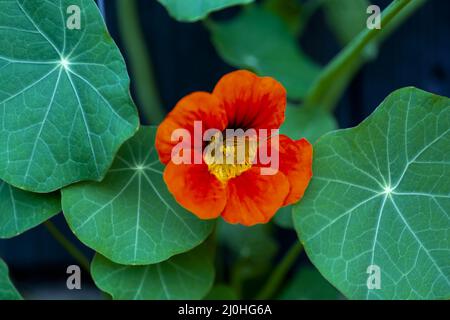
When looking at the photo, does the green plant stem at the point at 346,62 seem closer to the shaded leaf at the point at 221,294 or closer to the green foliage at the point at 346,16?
the green foliage at the point at 346,16

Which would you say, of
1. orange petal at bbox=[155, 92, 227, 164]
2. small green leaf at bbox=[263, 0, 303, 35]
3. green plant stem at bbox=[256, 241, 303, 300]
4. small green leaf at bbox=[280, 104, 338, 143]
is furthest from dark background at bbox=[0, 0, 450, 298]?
orange petal at bbox=[155, 92, 227, 164]

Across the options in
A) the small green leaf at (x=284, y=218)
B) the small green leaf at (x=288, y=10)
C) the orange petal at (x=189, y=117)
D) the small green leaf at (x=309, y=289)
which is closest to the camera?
A: the orange petal at (x=189, y=117)

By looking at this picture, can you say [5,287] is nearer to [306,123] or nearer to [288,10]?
[306,123]

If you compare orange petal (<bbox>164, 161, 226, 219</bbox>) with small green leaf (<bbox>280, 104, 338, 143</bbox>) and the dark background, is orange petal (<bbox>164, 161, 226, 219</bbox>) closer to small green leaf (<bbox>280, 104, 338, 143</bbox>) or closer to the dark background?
small green leaf (<bbox>280, 104, 338, 143</bbox>)

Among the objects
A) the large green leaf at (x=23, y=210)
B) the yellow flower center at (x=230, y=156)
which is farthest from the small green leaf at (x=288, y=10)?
the large green leaf at (x=23, y=210)

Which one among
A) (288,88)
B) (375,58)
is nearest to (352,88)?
(375,58)

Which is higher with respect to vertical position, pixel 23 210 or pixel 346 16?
pixel 346 16

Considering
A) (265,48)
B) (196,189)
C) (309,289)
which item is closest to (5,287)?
(196,189)
